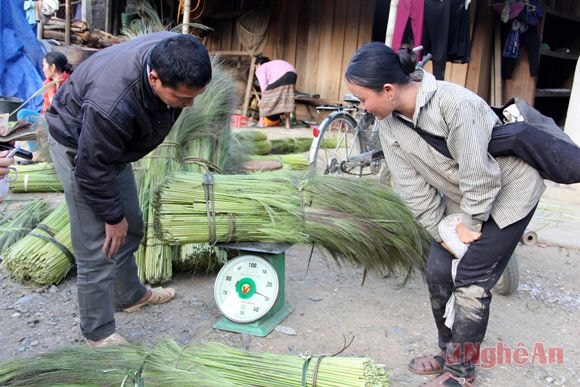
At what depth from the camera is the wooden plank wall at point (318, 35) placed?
9.00 metres

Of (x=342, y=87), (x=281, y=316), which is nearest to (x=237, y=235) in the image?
(x=281, y=316)

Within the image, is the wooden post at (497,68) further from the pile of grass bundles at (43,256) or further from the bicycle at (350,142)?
the pile of grass bundles at (43,256)

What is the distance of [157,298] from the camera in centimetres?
302

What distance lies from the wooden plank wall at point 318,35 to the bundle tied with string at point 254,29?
15 centimetres

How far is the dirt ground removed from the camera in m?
2.59

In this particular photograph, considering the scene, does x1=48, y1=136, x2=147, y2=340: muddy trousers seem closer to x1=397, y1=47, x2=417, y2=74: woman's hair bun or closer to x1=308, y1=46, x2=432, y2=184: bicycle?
x1=397, y1=47, x2=417, y2=74: woman's hair bun

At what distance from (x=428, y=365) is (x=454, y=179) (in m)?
0.93

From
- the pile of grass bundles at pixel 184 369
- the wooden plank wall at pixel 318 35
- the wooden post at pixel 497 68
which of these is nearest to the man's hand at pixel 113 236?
the pile of grass bundles at pixel 184 369

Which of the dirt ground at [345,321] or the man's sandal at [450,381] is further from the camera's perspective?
the dirt ground at [345,321]

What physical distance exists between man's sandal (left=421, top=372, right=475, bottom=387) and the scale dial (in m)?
0.88

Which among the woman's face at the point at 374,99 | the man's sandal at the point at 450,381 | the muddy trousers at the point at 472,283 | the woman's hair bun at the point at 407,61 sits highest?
the woman's hair bun at the point at 407,61

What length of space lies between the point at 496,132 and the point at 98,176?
5.27 ft

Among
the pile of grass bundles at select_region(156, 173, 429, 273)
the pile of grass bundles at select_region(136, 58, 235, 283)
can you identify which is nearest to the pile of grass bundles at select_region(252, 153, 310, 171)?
the pile of grass bundles at select_region(136, 58, 235, 283)

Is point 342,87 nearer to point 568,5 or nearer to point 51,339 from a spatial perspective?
point 568,5
